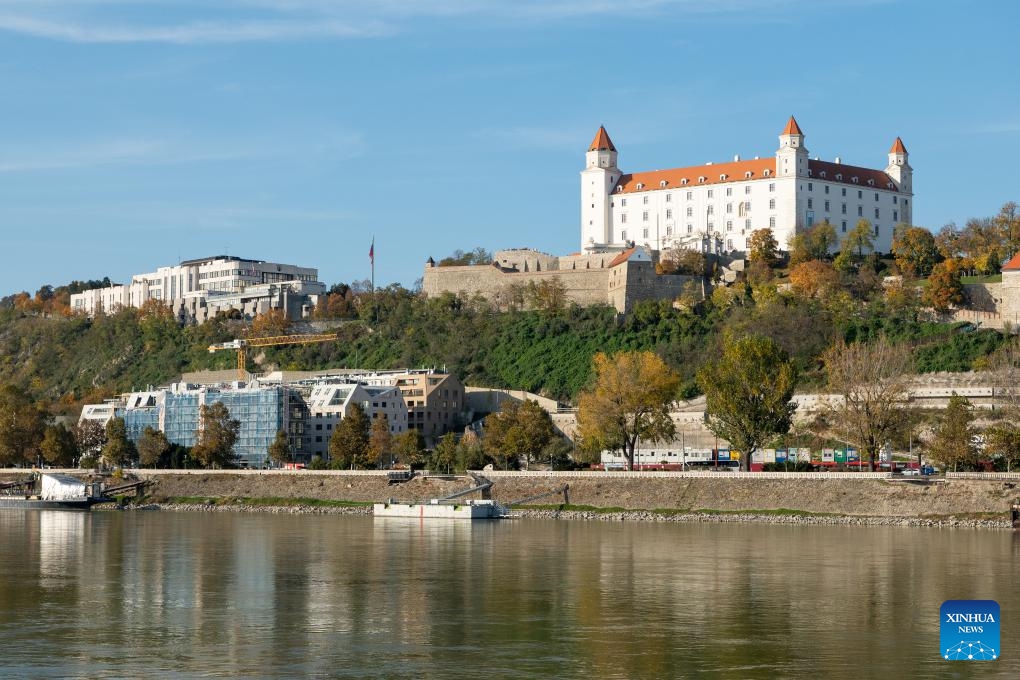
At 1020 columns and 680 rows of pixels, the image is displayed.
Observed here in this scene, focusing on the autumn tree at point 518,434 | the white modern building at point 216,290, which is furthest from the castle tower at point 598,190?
the autumn tree at point 518,434

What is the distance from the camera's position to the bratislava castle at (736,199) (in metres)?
100

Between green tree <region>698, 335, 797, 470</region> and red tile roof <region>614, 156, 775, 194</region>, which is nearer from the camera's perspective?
green tree <region>698, 335, 797, 470</region>

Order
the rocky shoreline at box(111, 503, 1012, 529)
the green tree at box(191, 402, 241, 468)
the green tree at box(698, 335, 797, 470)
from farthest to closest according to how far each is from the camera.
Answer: the green tree at box(191, 402, 241, 468), the green tree at box(698, 335, 797, 470), the rocky shoreline at box(111, 503, 1012, 529)

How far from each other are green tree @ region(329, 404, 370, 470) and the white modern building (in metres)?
42.7

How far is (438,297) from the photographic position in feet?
346

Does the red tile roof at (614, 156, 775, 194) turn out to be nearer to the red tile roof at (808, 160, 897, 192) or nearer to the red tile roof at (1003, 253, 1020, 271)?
the red tile roof at (808, 160, 897, 192)

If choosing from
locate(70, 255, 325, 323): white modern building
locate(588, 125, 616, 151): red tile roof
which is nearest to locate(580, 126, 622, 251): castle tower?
locate(588, 125, 616, 151): red tile roof

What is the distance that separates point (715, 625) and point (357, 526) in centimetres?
2931

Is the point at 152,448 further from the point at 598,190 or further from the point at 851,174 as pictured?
the point at 851,174

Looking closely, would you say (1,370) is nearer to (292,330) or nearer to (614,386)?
(292,330)

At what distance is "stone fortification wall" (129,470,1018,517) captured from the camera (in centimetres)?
5534

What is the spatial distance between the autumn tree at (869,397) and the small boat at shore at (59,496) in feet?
120

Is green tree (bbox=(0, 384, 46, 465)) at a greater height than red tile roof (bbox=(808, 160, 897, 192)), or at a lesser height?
lesser

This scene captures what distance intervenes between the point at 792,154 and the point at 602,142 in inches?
598
